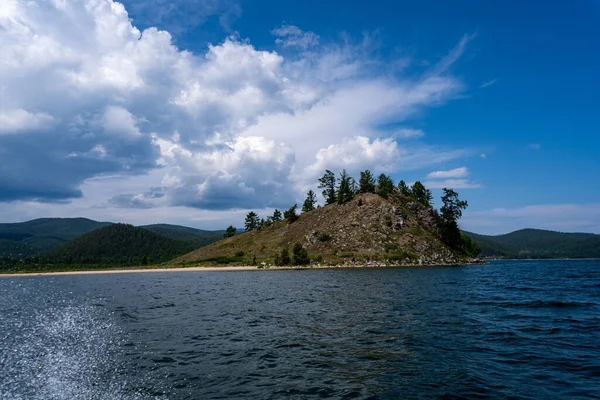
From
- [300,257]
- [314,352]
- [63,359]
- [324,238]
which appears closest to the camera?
[314,352]

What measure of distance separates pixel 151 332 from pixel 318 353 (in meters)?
16.9

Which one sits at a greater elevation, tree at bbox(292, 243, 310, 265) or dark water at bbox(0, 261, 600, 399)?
tree at bbox(292, 243, 310, 265)

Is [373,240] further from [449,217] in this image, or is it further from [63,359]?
[63,359]

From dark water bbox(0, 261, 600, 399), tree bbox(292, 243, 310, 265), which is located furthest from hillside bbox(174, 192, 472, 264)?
dark water bbox(0, 261, 600, 399)

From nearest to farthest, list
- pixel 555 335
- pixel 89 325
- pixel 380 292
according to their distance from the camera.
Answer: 1. pixel 555 335
2. pixel 89 325
3. pixel 380 292

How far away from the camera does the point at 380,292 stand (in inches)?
2158

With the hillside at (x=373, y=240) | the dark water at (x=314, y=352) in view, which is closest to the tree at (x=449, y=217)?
the hillside at (x=373, y=240)

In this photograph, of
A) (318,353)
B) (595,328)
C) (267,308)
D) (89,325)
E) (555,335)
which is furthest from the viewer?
(267,308)

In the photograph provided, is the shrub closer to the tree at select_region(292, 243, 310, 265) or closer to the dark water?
the tree at select_region(292, 243, 310, 265)

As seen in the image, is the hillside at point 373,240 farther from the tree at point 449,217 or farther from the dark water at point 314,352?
the dark water at point 314,352

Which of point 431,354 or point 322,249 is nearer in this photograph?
point 431,354

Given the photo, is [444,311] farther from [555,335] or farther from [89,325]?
[89,325]

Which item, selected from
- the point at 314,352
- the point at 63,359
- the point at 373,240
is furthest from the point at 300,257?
the point at 63,359

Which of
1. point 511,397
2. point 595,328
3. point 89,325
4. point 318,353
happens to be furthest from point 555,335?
point 89,325
